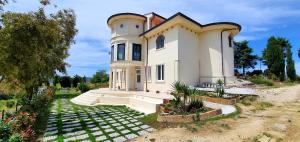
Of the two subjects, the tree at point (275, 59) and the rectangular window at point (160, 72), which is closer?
the rectangular window at point (160, 72)

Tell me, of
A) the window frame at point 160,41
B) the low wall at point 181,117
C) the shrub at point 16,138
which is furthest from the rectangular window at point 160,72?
the shrub at point 16,138

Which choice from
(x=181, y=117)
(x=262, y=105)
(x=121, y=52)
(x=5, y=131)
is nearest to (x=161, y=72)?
(x=121, y=52)

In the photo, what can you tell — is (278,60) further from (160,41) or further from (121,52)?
(121,52)

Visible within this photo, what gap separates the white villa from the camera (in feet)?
57.3

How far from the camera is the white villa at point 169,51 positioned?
17469mm

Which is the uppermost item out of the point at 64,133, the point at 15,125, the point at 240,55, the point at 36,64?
the point at 240,55

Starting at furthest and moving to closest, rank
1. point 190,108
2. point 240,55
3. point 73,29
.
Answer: point 240,55, point 73,29, point 190,108

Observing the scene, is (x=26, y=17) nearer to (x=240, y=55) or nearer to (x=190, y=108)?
(x=190, y=108)

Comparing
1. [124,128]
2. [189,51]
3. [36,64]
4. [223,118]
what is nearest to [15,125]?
[36,64]

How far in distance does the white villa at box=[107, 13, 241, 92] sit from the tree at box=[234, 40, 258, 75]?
2294 cm

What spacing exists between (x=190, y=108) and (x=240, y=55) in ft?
116

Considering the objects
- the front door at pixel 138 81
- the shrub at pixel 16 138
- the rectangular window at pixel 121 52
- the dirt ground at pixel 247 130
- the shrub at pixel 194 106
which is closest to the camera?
the shrub at pixel 16 138

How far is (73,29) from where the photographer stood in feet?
66.9

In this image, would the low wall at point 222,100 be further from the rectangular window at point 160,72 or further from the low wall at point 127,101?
the rectangular window at point 160,72
